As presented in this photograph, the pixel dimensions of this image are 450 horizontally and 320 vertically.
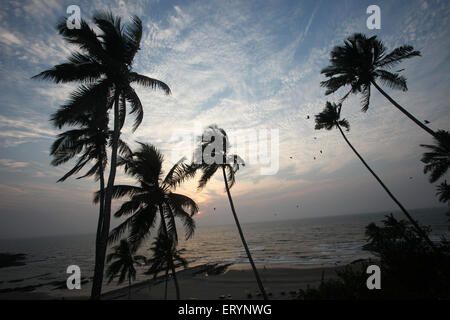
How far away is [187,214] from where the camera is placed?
1344 cm

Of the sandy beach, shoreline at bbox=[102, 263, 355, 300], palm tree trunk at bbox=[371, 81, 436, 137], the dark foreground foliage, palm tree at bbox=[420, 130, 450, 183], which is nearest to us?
the dark foreground foliage

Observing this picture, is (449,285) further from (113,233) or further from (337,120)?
(113,233)

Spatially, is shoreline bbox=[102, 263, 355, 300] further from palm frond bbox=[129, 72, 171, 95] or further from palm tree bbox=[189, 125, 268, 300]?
palm frond bbox=[129, 72, 171, 95]

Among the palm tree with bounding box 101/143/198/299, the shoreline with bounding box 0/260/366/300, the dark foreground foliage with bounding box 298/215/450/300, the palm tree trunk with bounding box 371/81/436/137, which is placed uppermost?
the palm tree trunk with bounding box 371/81/436/137

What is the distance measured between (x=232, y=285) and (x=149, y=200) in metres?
22.9

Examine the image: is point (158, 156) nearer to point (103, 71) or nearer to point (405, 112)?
point (103, 71)

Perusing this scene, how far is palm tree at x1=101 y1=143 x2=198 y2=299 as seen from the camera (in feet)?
39.5

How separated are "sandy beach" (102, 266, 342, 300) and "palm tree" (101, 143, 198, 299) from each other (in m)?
14.8

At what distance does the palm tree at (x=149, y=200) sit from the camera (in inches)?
474

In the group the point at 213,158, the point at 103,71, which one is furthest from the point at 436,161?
the point at 103,71

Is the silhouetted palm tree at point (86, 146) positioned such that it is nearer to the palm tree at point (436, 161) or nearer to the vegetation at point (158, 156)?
the vegetation at point (158, 156)

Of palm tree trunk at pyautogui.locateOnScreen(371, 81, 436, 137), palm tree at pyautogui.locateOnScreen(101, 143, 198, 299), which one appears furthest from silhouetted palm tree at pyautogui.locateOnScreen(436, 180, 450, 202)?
palm tree at pyautogui.locateOnScreen(101, 143, 198, 299)

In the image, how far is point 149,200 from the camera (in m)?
12.3
